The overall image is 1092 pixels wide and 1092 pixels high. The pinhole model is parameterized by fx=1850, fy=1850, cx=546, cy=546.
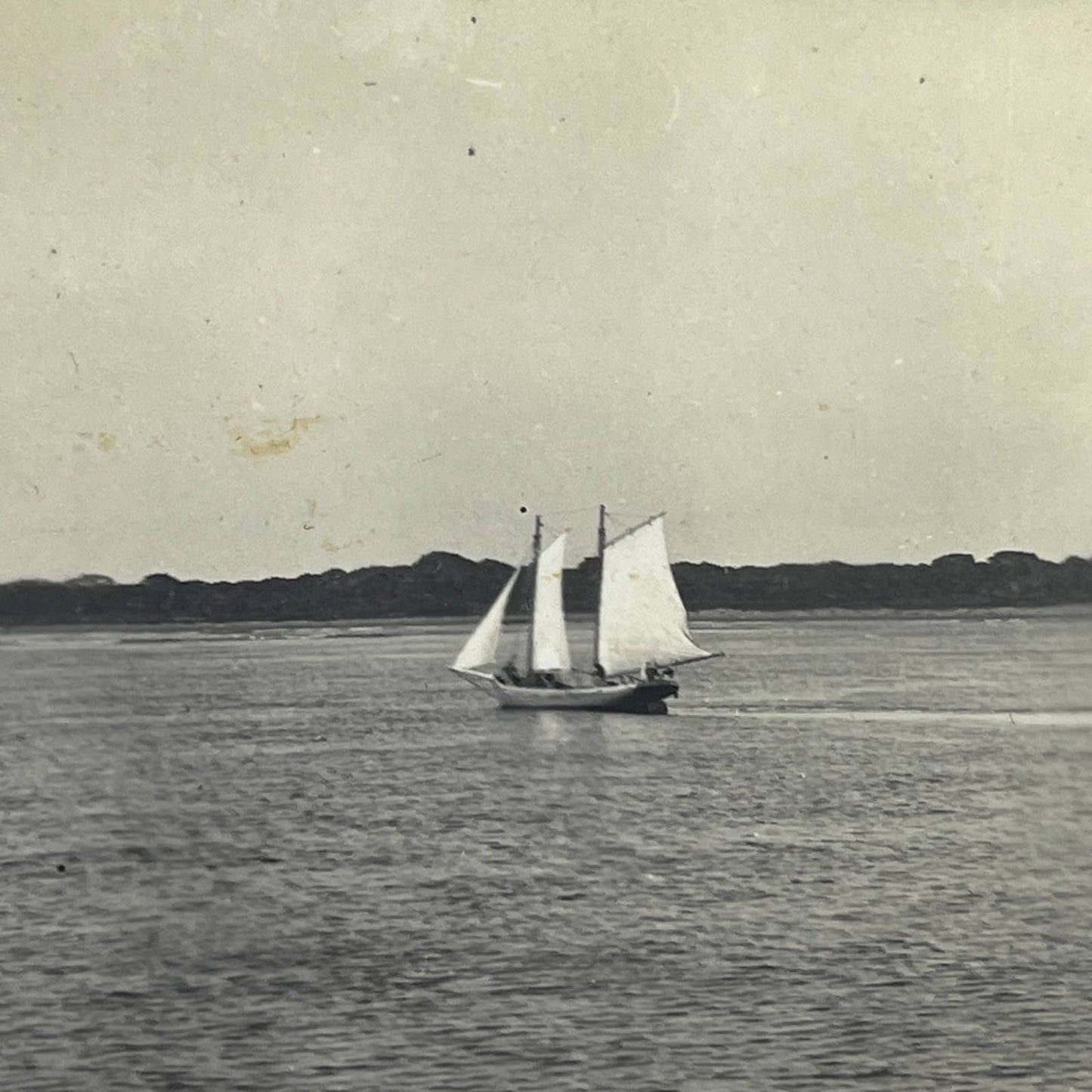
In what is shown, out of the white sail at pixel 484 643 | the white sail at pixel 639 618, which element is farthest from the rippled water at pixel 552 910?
the white sail at pixel 484 643

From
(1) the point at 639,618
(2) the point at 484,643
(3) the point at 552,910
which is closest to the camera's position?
(3) the point at 552,910

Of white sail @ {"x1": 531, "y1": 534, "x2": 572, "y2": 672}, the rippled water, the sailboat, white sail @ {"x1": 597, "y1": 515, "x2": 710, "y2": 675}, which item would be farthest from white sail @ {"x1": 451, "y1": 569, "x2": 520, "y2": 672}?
the rippled water

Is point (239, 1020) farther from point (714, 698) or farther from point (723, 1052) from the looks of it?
point (714, 698)

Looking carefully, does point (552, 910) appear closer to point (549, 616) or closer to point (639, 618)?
point (639, 618)

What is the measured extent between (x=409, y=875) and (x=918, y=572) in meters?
64.4

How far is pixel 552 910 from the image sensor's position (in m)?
21.5

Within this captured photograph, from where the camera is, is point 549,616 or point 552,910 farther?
point 549,616

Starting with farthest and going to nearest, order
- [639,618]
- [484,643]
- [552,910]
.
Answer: [484,643], [639,618], [552,910]

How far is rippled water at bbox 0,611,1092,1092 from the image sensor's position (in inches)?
601

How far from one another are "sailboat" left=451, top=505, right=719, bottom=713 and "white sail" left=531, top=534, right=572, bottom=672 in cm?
2

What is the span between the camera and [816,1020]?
16.2m

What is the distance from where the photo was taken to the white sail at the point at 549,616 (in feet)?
173

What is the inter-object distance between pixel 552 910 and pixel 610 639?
96.5ft

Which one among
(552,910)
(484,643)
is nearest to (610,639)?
(484,643)
